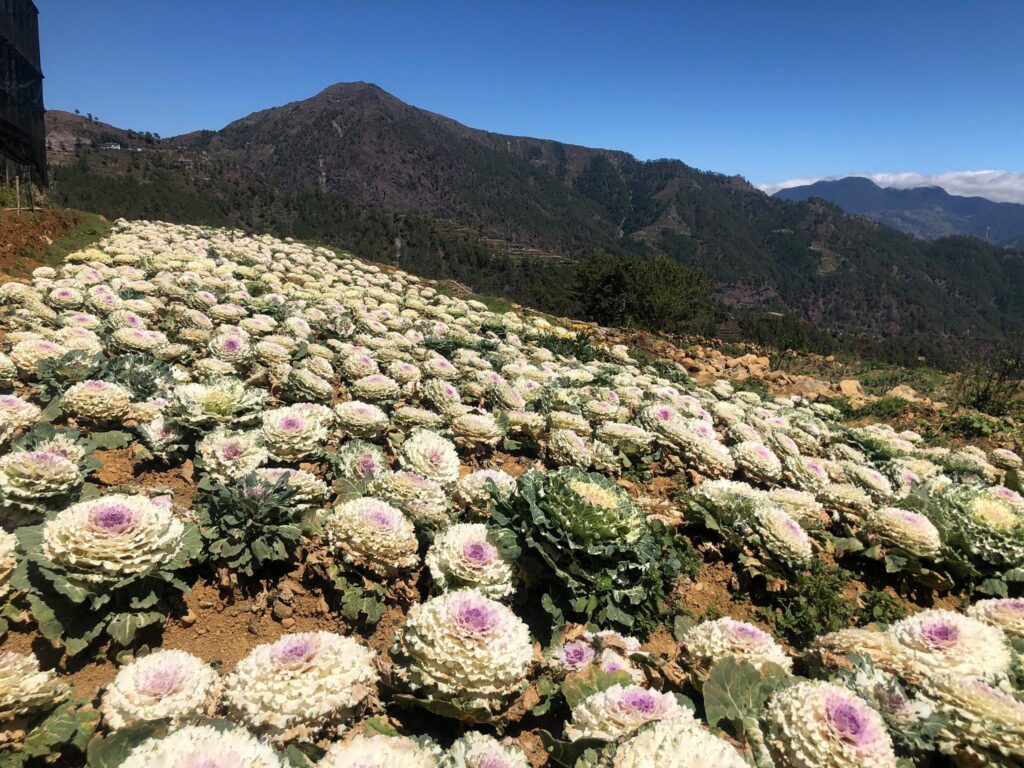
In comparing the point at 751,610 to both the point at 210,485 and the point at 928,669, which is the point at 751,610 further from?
the point at 210,485

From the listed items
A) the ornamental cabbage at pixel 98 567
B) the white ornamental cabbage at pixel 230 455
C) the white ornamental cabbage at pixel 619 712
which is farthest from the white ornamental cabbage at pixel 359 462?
the white ornamental cabbage at pixel 619 712

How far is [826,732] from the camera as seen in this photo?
6.17ft

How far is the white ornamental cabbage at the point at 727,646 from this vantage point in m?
2.62

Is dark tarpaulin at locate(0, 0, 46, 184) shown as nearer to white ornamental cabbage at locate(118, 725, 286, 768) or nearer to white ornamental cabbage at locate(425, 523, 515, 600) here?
white ornamental cabbage at locate(425, 523, 515, 600)

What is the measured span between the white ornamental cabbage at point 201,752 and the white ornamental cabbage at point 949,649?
2.67 metres

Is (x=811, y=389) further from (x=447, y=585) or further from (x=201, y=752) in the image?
(x=201, y=752)

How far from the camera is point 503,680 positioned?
2.26 metres

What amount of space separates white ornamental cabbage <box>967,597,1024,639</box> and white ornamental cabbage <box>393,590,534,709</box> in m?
2.71

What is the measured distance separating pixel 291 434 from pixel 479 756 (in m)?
2.50

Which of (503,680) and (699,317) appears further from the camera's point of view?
(699,317)

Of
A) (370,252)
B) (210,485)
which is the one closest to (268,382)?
(210,485)

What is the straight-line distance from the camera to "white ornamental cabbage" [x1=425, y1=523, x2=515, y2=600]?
9.57 feet

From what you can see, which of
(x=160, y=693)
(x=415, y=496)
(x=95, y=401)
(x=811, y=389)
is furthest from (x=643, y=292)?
(x=160, y=693)

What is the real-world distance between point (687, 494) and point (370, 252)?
268ft
